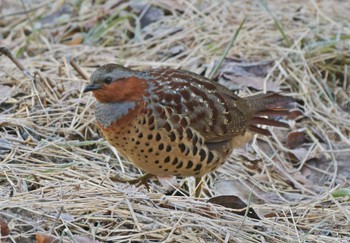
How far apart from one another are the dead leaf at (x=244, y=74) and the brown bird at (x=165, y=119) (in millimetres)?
1240

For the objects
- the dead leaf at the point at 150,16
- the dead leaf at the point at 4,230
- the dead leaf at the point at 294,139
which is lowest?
the dead leaf at the point at 294,139

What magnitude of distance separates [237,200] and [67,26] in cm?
348

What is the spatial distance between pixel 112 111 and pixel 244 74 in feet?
7.41

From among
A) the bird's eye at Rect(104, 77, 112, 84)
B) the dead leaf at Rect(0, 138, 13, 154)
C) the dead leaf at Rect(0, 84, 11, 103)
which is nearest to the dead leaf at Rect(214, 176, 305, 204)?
the bird's eye at Rect(104, 77, 112, 84)

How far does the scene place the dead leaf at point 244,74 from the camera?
6.41 meters

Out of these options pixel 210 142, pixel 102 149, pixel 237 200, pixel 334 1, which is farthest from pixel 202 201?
pixel 334 1

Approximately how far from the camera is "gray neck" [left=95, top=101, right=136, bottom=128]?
4.49 meters

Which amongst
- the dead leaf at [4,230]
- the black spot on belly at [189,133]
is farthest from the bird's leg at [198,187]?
the dead leaf at [4,230]

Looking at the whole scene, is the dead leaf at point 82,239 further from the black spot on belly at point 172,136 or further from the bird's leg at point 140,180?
the bird's leg at point 140,180

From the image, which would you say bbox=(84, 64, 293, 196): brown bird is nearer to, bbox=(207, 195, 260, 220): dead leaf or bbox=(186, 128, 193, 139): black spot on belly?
bbox=(186, 128, 193, 139): black spot on belly

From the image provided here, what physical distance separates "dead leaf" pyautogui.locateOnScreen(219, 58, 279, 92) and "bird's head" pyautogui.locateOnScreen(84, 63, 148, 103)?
1867mm

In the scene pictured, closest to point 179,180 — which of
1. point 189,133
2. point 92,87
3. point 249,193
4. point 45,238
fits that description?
A: point 249,193

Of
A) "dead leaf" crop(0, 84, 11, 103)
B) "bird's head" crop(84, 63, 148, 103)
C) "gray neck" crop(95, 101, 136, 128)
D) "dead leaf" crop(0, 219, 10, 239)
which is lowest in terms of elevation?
"dead leaf" crop(0, 84, 11, 103)

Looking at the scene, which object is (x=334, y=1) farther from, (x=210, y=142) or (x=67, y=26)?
(x=210, y=142)
